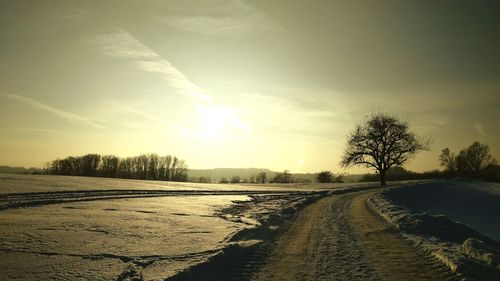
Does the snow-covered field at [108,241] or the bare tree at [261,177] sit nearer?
the snow-covered field at [108,241]

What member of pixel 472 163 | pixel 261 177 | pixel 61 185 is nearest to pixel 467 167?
pixel 472 163

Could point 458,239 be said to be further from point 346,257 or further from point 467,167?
point 467,167

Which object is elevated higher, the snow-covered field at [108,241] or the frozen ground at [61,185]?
the frozen ground at [61,185]

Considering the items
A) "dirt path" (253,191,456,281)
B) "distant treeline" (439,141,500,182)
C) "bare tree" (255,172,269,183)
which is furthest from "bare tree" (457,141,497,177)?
"dirt path" (253,191,456,281)

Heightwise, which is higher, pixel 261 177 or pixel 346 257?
pixel 261 177

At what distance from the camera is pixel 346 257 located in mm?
8961

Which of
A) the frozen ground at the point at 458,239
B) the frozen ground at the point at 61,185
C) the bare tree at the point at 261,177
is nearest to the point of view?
the frozen ground at the point at 458,239

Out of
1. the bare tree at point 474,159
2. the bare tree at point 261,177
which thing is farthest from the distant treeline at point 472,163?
the bare tree at point 261,177

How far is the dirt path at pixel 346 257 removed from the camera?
747 cm

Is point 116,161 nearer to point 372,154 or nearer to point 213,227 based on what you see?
point 372,154

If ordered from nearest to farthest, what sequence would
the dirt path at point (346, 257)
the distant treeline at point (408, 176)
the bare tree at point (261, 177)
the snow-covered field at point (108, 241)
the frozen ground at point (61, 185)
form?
the snow-covered field at point (108, 241) → the dirt path at point (346, 257) → the frozen ground at point (61, 185) → the distant treeline at point (408, 176) → the bare tree at point (261, 177)

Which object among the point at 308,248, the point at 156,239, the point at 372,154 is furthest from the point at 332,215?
the point at 372,154

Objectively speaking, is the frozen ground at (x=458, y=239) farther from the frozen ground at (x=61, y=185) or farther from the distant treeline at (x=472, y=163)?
the distant treeline at (x=472, y=163)

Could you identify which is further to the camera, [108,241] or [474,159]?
[474,159]
